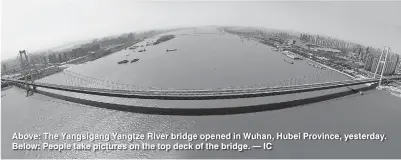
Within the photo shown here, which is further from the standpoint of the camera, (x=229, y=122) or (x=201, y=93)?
(x=201, y=93)

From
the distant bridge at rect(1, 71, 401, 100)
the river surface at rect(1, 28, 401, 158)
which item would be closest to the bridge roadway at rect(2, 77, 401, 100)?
the distant bridge at rect(1, 71, 401, 100)

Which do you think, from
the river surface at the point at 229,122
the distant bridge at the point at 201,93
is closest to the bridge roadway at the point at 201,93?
the distant bridge at the point at 201,93

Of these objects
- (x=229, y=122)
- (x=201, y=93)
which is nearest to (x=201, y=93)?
(x=201, y=93)

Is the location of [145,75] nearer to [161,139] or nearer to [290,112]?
[161,139]

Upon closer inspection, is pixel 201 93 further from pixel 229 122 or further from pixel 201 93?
pixel 229 122

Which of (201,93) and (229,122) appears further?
(201,93)

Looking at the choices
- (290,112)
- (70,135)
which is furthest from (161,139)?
(290,112)

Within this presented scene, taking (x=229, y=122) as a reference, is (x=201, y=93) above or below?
above

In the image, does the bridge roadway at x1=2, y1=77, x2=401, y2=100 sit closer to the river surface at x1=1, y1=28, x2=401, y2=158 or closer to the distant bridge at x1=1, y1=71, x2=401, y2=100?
the distant bridge at x1=1, y1=71, x2=401, y2=100

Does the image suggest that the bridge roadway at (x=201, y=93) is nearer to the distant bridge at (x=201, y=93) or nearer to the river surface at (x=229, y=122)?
the distant bridge at (x=201, y=93)

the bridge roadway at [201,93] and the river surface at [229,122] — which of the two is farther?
the bridge roadway at [201,93]

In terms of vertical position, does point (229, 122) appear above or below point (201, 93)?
below
